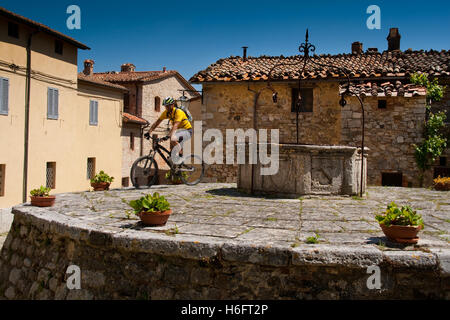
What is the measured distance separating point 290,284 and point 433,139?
34.6 feet

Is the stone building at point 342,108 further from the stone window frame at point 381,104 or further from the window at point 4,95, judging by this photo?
the window at point 4,95

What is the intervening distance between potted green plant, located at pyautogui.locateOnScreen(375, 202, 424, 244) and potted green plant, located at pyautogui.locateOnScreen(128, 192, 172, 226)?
2315 millimetres

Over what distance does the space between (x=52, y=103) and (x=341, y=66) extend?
1158 centimetres

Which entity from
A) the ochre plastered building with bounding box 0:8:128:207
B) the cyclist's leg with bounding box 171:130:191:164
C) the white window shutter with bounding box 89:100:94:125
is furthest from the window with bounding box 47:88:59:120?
the cyclist's leg with bounding box 171:130:191:164

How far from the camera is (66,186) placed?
1719cm

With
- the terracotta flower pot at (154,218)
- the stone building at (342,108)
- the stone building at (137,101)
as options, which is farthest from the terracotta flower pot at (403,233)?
the stone building at (137,101)

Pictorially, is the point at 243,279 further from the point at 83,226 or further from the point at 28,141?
the point at 28,141

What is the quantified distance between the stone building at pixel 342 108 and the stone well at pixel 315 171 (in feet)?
16.1

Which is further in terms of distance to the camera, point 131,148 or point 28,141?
point 131,148

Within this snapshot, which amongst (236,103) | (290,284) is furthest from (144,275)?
(236,103)

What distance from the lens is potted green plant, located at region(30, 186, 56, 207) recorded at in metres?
6.07

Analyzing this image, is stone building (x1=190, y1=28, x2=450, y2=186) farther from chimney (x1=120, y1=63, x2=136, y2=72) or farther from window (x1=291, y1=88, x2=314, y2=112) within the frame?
chimney (x1=120, y1=63, x2=136, y2=72)

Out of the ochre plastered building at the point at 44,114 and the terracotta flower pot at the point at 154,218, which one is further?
the ochre plastered building at the point at 44,114

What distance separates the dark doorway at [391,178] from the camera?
1280 centimetres
